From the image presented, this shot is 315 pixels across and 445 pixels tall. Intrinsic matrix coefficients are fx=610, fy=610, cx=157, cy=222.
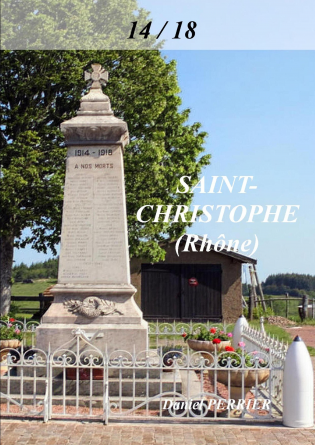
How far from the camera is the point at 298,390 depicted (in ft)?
26.9

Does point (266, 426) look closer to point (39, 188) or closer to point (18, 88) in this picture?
point (39, 188)

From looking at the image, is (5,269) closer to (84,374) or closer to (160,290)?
(160,290)

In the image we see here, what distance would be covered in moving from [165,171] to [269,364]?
13524mm

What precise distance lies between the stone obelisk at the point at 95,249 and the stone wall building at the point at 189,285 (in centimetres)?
1490

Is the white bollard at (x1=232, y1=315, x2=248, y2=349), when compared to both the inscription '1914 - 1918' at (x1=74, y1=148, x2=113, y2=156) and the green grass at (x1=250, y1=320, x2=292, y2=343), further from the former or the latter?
the inscription '1914 - 1918' at (x1=74, y1=148, x2=113, y2=156)

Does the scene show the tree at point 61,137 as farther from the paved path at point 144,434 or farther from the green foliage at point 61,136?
the paved path at point 144,434

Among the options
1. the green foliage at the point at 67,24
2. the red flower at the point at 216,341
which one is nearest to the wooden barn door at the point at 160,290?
the green foliage at the point at 67,24

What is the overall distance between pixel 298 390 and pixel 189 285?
1786cm

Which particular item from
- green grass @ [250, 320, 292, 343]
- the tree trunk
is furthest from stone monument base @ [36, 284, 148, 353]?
the tree trunk

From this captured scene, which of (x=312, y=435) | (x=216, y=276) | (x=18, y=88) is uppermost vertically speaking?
(x=18, y=88)

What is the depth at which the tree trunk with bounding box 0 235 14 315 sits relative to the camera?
69.3 ft

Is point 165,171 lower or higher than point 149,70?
lower

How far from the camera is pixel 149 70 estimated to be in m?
21.8

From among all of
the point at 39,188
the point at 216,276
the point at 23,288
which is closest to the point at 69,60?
the point at 39,188
